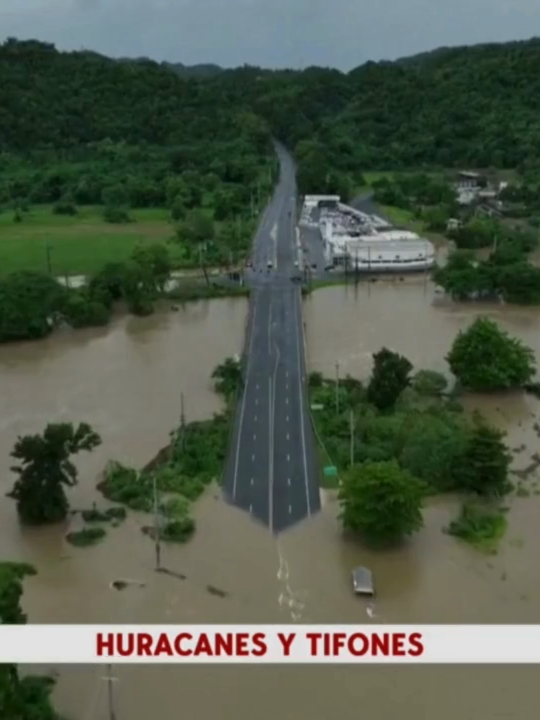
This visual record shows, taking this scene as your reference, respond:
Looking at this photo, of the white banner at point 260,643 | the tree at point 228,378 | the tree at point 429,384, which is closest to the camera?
the white banner at point 260,643

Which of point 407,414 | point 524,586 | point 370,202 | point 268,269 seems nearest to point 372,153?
point 370,202

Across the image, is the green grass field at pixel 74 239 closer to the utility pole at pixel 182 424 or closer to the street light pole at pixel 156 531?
the utility pole at pixel 182 424

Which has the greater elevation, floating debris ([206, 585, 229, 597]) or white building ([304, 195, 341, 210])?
white building ([304, 195, 341, 210])

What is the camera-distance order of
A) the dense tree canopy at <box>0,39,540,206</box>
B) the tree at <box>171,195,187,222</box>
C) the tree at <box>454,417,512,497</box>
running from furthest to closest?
the dense tree canopy at <box>0,39,540,206</box>
the tree at <box>171,195,187,222</box>
the tree at <box>454,417,512,497</box>

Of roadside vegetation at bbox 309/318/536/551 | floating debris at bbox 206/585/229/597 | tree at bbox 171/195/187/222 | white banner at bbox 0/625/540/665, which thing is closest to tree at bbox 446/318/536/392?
roadside vegetation at bbox 309/318/536/551

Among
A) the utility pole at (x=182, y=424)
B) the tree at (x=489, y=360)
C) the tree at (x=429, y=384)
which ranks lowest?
the utility pole at (x=182, y=424)

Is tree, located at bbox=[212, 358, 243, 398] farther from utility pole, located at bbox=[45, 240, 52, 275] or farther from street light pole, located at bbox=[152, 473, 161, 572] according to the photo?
utility pole, located at bbox=[45, 240, 52, 275]
